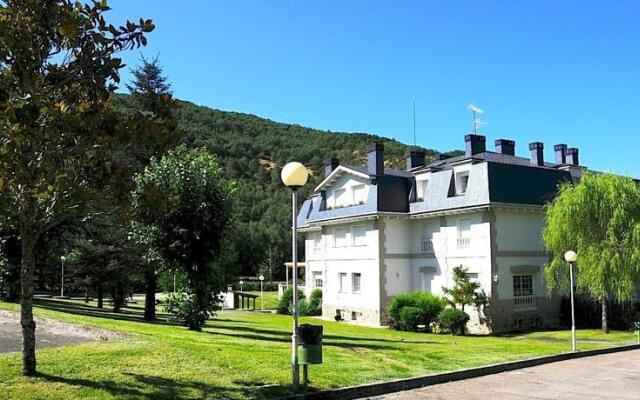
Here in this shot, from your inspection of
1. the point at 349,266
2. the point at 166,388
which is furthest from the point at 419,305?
the point at 166,388

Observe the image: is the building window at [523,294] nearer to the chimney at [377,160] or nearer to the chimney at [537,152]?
the chimney at [537,152]

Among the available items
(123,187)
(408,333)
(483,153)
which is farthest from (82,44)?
(483,153)

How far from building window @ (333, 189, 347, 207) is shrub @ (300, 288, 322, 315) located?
23.3 ft

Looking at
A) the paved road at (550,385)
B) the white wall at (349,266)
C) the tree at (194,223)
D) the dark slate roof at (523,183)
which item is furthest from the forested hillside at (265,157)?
the paved road at (550,385)

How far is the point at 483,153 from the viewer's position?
33.3m

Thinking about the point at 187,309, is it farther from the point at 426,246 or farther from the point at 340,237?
the point at 340,237

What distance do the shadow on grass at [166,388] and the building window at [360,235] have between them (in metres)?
22.8

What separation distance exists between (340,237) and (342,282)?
2.70 meters

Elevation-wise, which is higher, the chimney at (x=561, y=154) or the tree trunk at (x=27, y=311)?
the chimney at (x=561, y=154)

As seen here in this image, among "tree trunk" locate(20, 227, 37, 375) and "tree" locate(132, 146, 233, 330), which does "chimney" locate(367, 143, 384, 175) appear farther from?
"tree trunk" locate(20, 227, 37, 375)

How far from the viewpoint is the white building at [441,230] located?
89.3 feet

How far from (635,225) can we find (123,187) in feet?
73.7

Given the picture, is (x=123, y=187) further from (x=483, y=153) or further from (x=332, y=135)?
(x=332, y=135)

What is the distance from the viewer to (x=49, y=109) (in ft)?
26.4
